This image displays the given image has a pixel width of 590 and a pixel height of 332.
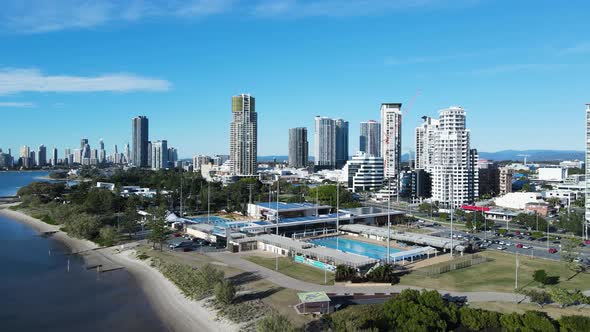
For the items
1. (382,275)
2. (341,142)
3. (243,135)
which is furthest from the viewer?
(341,142)

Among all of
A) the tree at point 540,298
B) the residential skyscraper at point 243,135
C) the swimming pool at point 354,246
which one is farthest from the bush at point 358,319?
the residential skyscraper at point 243,135

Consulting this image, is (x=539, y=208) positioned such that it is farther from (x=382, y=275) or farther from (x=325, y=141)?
(x=325, y=141)

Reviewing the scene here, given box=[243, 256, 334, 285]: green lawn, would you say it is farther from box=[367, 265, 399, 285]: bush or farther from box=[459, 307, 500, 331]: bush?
box=[459, 307, 500, 331]: bush

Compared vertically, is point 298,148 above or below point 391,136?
below

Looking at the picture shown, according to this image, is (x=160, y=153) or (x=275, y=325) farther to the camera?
(x=160, y=153)

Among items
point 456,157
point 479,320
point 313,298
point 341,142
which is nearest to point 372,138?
point 341,142

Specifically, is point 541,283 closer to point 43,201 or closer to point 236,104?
point 43,201

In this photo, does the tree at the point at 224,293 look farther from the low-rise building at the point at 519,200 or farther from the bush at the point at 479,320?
the low-rise building at the point at 519,200
